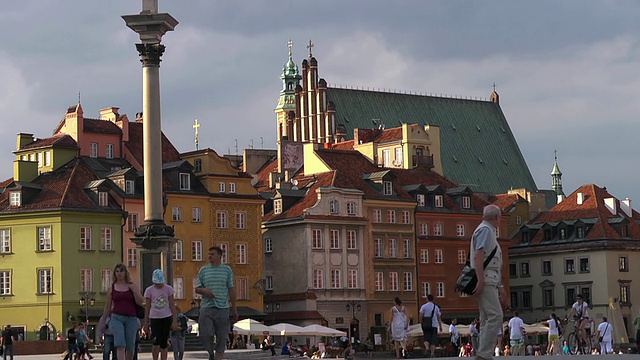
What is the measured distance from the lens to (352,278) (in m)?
94.9

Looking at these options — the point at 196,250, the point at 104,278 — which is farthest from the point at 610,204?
the point at 104,278

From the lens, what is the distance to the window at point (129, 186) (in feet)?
278

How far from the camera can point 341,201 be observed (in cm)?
9450

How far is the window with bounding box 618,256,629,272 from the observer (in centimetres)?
10831

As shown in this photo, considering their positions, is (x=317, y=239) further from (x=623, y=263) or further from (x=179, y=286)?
(x=623, y=263)

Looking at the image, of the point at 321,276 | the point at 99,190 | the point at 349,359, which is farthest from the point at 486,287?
the point at 321,276

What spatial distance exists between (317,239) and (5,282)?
19441 mm

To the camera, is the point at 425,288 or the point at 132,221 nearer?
the point at 132,221

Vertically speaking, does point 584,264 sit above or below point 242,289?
above

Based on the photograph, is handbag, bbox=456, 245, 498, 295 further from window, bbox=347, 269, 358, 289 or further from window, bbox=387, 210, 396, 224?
window, bbox=387, 210, 396, 224

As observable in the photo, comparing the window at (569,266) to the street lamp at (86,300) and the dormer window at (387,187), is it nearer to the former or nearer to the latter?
the dormer window at (387,187)

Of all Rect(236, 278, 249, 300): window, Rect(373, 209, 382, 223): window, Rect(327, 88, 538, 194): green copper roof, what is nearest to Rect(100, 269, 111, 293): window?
Rect(236, 278, 249, 300): window

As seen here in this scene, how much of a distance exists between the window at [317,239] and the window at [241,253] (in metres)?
4.18

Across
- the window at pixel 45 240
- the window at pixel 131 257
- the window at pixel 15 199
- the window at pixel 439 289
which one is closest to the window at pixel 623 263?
the window at pixel 439 289
